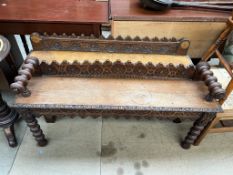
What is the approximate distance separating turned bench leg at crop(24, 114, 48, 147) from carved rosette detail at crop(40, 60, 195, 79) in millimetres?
262

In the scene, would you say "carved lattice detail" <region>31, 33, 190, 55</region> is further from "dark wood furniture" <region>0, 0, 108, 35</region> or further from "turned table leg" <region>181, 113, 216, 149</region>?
"turned table leg" <region>181, 113, 216, 149</region>

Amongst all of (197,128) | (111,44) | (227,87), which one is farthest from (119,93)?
(227,87)

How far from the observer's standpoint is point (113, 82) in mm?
1132

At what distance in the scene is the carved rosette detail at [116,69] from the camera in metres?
1.07

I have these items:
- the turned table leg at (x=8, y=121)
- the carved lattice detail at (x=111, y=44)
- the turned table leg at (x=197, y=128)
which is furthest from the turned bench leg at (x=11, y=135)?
the turned table leg at (x=197, y=128)

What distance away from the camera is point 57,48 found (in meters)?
1.22

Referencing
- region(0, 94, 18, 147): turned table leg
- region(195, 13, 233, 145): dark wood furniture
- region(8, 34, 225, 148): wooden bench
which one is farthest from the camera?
region(0, 94, 18, 147): turned table leg

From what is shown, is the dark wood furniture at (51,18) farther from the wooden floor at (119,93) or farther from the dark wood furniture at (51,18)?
the wooden floor at (119,93)

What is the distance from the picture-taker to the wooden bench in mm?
1011

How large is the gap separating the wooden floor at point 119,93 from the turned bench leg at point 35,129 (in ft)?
0.48

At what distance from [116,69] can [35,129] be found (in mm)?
Answer: 592

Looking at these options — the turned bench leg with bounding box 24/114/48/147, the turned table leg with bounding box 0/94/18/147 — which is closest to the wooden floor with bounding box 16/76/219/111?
the turned bench leg with bounding box 24/114/48/147

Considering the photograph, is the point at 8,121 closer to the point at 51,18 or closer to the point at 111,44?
the point at 51,18

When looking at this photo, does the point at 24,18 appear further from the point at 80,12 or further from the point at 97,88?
the point at 97,88
